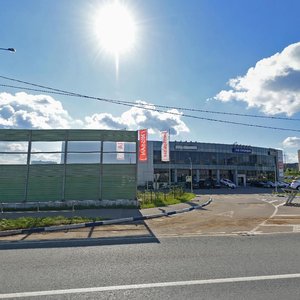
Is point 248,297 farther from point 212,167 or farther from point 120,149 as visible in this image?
point 212,167

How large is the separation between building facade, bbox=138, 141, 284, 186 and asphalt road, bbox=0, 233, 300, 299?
147ft

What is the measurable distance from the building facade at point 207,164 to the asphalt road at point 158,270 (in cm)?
4480

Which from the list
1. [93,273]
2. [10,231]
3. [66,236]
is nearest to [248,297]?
[93,273]

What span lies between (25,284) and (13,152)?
16.2m

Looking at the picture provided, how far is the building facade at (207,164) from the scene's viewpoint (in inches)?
2219

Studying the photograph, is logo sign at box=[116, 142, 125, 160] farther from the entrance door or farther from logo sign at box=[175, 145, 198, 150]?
the entrance door

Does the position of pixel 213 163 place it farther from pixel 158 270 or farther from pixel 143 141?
pixel 158 270

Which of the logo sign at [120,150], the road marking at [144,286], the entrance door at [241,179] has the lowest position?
the road marking at [144,286]

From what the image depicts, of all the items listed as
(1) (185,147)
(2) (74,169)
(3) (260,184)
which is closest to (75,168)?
(2) (74,169)

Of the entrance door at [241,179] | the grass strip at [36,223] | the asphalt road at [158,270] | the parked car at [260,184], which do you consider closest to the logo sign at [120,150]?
the grass strip at [36,223]

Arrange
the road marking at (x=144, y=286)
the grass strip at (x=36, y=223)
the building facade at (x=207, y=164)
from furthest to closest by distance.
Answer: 1. the building facade at (x=207, y=164)
2. the grass strip at (x=36, y=223)
3. the road marking at (x=144, y=286)

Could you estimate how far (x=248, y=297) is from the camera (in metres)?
4.28

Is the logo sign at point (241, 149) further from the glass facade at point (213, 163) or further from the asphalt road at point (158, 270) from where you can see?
the asphalt road at point (158, 270)

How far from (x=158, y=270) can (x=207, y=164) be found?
Result: 182ft
